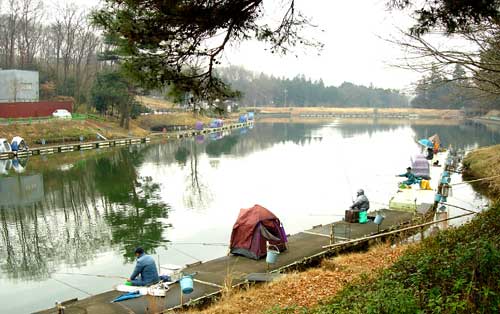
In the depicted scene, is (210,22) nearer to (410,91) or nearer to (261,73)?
(410,91)

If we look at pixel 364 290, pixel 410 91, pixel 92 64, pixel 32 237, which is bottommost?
pixel 32 237

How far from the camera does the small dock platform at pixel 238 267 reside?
955 cm

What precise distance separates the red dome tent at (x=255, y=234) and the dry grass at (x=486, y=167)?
14410 mm

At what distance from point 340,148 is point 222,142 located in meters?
14.7

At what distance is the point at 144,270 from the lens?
1009 cm

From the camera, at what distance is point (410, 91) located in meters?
13.7

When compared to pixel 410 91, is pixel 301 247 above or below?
below

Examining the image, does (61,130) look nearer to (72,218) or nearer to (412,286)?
(72,218)

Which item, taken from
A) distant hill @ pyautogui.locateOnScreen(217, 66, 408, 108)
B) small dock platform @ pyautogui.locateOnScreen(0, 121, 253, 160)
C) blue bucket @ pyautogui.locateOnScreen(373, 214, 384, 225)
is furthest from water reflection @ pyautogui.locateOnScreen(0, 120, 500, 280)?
distant hill @ pyautogui.locateOnScreen(217, 66, 408, 108)

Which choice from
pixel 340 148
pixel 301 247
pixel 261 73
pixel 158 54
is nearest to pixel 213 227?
pixel 301 247

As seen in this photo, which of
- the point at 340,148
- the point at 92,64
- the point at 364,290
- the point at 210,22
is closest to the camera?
the point at 364,290

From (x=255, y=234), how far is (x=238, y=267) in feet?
3.81

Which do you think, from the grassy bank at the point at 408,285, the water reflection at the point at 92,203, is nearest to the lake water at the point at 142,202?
the water reflection at the point at 92,203

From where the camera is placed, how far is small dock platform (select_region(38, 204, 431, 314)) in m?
9.55
